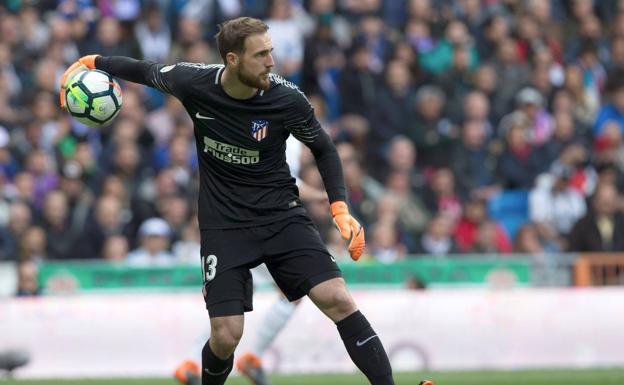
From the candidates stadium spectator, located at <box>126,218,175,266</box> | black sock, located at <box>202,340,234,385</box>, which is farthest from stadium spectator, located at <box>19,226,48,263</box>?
black sock, located at <box>202,340,234,385</box>

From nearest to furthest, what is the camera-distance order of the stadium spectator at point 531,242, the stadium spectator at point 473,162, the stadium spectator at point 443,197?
the stadium spectator at point 531,242 → the stadium spectator at point 443,197 → the stadium spectator at point 473,162

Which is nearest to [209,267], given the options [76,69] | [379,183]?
[76,69]

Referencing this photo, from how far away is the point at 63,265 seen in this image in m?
13.5

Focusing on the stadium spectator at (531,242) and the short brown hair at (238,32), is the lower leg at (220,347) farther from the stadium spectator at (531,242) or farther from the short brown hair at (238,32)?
the stadium spectator at (531,242)

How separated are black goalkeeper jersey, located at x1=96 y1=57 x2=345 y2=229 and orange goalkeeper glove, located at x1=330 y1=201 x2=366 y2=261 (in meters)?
0.11

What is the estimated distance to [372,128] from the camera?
16.6 metres

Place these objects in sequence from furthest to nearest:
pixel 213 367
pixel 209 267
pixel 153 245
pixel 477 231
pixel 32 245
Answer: pixel 477 231 < pixel 153 245 < pixel 32 245 < pixel 213 367 < pixel 209 267

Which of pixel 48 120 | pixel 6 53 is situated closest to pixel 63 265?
pixel 48 120

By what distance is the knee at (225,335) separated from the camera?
7.61m

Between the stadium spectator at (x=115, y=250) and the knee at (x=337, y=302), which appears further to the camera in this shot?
the stadium spectator at (x=115, y=250)

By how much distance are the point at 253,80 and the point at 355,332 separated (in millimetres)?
1507

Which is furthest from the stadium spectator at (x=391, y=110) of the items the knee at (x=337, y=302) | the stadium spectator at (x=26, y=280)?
the knee at (x=337, y=302)

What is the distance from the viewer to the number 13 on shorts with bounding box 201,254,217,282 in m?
7.70

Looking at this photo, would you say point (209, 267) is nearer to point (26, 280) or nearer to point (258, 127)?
point (258, 127)
